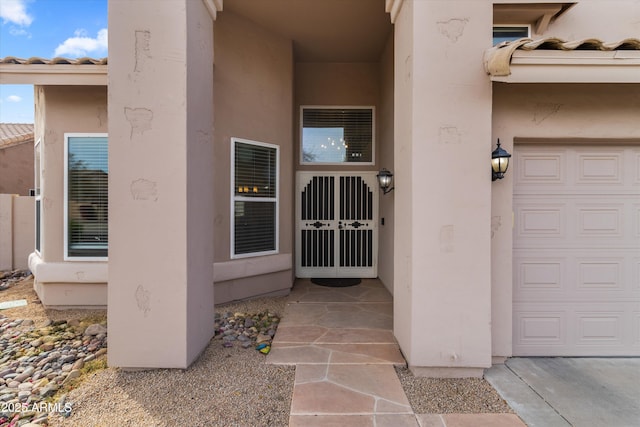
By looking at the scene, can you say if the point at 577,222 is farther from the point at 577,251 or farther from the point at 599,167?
the point at 599,167

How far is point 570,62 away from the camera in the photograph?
2711 millimetres

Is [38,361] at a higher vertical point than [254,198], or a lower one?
lower

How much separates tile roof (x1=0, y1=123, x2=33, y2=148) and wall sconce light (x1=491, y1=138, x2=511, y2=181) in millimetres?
12886

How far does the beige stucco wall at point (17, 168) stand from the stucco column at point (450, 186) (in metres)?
12.8

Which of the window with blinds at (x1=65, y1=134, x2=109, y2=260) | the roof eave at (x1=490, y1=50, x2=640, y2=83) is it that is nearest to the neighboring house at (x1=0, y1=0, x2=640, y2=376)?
the roof eave at (x1=490, y1=50, x2=640, y2=83)

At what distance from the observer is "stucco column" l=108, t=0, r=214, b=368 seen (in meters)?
2.89

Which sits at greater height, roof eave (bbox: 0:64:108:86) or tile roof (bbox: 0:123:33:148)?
tile roof (bbox: 0:123:33:148)

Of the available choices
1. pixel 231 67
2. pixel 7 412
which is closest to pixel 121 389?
pixel 7 412

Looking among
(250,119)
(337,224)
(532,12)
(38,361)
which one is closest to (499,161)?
(532,12)

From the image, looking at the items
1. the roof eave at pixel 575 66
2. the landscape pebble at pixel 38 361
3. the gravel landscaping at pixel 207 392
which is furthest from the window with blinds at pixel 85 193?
the roof eave at pixel 575 66

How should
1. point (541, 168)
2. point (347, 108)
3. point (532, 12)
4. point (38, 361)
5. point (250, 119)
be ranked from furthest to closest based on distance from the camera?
1. point (347, 108)
2. point (250, 119)
3. point (532, 12)
4. point (541, 168)
5. point (38, 361)

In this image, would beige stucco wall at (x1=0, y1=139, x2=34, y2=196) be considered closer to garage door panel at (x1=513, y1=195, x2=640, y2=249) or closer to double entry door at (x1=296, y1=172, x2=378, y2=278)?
double entry door at (x1=296, y1=172, x2=378, y2=278)

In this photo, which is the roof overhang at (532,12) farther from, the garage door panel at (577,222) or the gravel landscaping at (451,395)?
the gravel landscaping at (451,395)

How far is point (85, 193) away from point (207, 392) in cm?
386
